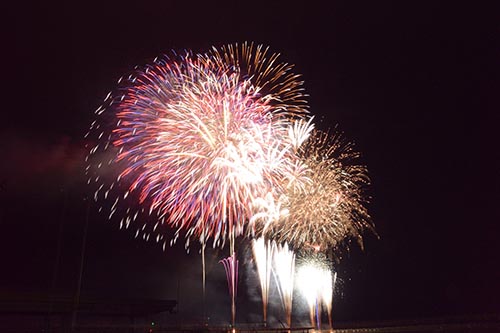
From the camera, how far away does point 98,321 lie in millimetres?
31641

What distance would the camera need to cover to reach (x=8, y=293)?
2772 cm

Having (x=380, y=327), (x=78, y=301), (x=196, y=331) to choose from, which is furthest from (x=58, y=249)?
(x=380, y=327)

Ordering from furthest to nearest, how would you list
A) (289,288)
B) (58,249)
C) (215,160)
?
1. (58,249)
2. (289,288)
3. (215,160)

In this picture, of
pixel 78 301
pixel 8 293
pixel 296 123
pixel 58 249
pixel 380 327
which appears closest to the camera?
pixel 296 123

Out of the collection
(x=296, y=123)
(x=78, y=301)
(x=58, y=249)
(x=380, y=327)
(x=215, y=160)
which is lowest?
(x=380, y=327)

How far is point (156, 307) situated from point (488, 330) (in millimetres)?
27759

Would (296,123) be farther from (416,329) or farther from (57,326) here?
(416,329)

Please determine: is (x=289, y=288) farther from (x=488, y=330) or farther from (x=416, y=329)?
(x=488, y=330)

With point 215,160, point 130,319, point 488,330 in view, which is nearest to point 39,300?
point 130,319

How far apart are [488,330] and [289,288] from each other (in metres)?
21.2

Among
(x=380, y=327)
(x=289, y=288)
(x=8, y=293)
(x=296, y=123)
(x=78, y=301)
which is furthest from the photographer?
(x=380, y=327)

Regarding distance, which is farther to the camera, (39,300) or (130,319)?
(130,319)

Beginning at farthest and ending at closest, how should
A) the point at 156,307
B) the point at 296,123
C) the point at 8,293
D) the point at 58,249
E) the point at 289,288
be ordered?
the point at 156,307 < the point at 58,249 < the point at 8,293 < the point at 289,288 < the point at 296,123

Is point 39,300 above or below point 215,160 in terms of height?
below
